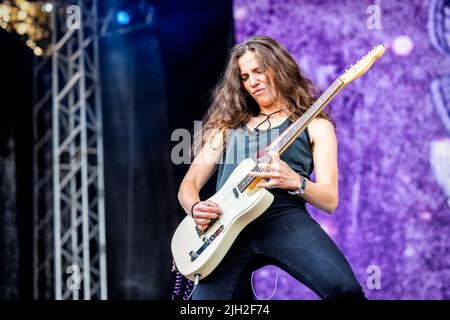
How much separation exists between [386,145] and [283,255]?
2034 millimetres

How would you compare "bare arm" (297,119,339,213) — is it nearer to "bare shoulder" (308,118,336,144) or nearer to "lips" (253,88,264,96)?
"bare shoulder" (308,118,336,144)

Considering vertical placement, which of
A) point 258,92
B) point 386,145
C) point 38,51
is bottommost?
point 386,145

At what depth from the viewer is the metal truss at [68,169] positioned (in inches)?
193

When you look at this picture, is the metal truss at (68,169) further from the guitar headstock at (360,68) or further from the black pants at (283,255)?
the guitar headstock at (360,68)

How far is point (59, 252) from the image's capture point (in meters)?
4.82

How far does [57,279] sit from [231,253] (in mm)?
2482

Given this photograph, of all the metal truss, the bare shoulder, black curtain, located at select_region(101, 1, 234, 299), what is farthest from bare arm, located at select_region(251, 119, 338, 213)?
the metal truss

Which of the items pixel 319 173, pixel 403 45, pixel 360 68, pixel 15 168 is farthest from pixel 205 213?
pixel 15 168

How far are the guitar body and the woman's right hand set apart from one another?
0.09 ft

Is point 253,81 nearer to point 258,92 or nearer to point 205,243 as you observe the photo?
point 258,92

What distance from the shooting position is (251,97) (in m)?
3.20

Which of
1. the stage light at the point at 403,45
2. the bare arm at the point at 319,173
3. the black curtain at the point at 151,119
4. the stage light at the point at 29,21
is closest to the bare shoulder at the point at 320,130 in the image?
the bare arm at the point at 319,173
